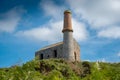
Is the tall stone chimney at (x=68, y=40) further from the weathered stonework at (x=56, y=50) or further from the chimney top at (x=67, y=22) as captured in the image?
the weathered stonework at (x=56, y=50)

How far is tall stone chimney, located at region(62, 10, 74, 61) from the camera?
60719 mm

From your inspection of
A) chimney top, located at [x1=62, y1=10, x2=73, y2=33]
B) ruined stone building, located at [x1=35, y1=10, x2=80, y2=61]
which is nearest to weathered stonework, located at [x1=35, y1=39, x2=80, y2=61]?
ruined stone building, located at [x1=35, y1=10, x2=80, y2=61]

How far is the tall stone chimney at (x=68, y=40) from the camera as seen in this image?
60.7 metres

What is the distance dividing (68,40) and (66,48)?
158 centimetres

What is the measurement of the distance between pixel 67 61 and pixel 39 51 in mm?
11380

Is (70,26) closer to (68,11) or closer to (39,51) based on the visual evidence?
Answer: (68,11)

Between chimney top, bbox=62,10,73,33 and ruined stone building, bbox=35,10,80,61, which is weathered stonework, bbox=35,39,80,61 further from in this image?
chimney top, bbox=62,10,73,33

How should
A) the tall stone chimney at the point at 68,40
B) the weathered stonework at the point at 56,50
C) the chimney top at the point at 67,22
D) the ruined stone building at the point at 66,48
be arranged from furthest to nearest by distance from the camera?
the chimney top at the point at 67,22
the weathered stonework at the point at 56,50
the ruined stone building at the point at 66,48
the tall stone chimney at the point at 68,40

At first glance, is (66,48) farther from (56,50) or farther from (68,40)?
(56,50)

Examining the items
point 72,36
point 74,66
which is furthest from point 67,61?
point 72,36

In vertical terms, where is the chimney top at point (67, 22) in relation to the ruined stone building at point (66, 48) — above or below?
above

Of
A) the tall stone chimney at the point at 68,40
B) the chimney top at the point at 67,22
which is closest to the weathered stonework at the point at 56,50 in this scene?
the tall stone chimney at the point at 68,40

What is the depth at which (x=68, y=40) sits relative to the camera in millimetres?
61562

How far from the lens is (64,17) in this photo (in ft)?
211
